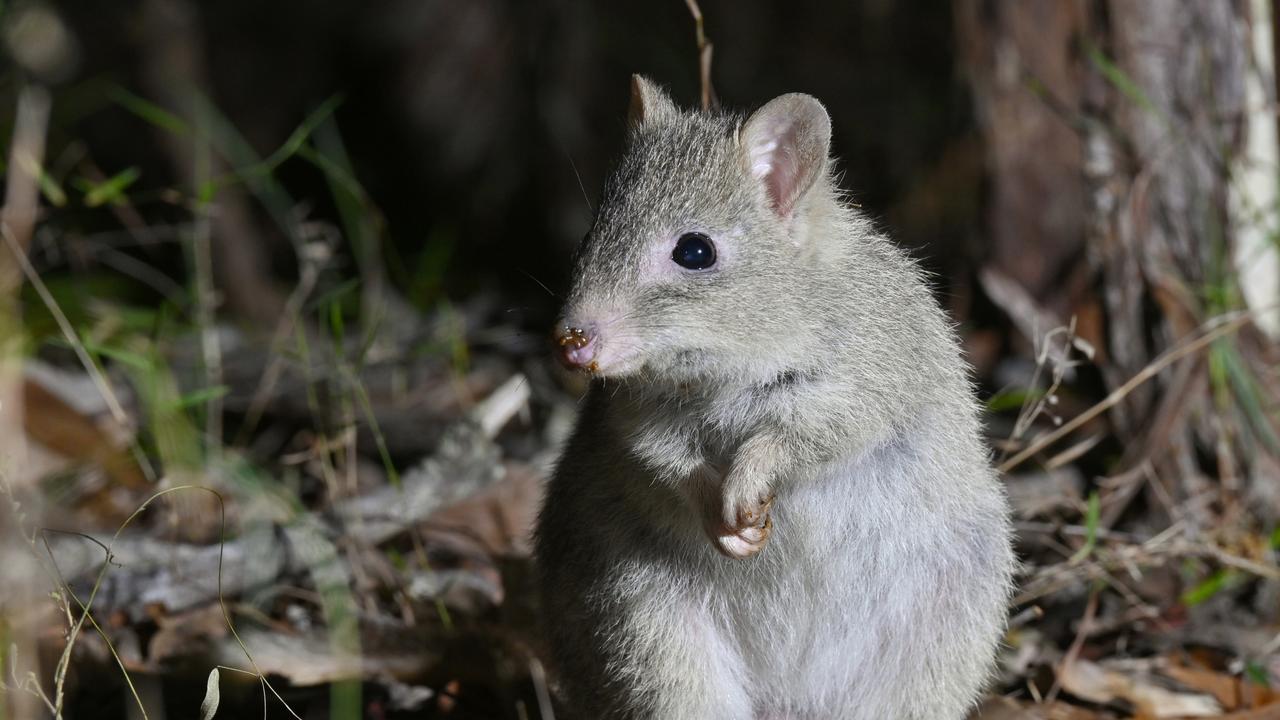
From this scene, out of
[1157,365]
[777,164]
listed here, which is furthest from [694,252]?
[1157,365]

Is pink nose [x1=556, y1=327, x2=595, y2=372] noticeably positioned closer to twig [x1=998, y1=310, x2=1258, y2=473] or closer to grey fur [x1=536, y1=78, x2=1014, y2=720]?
grey fur [x1=536, y1=78, x2=1014, y2=720]

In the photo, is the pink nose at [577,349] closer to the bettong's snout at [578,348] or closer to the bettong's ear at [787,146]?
the bettong's snout at [578,348]

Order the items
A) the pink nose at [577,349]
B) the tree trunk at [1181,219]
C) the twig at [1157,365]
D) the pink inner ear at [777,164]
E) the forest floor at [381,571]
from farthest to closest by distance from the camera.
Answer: the tree trunk at [1181,219] → the twig at [1157,365] → the forest floor at [381,571] → the pink inner ear at [777,164] → the pink nose at [577,349]

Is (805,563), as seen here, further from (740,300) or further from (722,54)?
(722,54)

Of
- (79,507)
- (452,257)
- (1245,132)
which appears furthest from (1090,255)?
(452,257)

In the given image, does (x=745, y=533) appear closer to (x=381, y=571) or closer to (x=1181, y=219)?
(x=381, y=571)

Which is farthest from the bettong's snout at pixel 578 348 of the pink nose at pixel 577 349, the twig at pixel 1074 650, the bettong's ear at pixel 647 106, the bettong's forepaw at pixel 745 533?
the twig at pixel 1074 650

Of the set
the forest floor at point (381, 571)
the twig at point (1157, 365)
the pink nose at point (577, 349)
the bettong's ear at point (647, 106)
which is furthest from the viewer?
the twig at point (1157, 365)
